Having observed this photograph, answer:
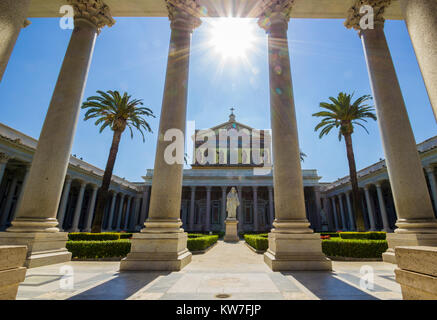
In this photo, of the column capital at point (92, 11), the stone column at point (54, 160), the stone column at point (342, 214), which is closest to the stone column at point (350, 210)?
the stone column at point (342, 214)

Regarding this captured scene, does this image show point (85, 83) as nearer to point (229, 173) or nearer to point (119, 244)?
point (119, 244)

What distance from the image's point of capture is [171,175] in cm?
841

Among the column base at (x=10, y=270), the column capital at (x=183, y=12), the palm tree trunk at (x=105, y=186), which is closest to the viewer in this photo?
the column base at (x=10, y=270)

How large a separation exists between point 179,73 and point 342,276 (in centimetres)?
933

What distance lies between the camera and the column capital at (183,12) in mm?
10086

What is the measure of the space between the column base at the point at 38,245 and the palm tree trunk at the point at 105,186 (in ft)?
38.0

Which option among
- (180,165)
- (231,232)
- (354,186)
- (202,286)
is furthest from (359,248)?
(231,232)

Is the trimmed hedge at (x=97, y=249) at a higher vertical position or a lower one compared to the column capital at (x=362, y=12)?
lower

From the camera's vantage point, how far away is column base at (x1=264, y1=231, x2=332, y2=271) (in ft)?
23.8

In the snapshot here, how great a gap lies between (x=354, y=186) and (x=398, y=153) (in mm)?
15138

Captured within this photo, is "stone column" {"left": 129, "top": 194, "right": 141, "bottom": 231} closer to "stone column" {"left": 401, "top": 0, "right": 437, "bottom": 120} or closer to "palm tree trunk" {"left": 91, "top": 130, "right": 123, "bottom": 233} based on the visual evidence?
"palm tree trunk" {"left": 91, "top": 130, "right": 123, "bottom": 233}

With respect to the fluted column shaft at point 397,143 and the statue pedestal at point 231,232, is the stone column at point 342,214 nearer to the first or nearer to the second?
the statue pedestal at point 231,232

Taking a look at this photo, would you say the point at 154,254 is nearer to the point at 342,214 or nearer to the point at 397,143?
the point at 397,143
